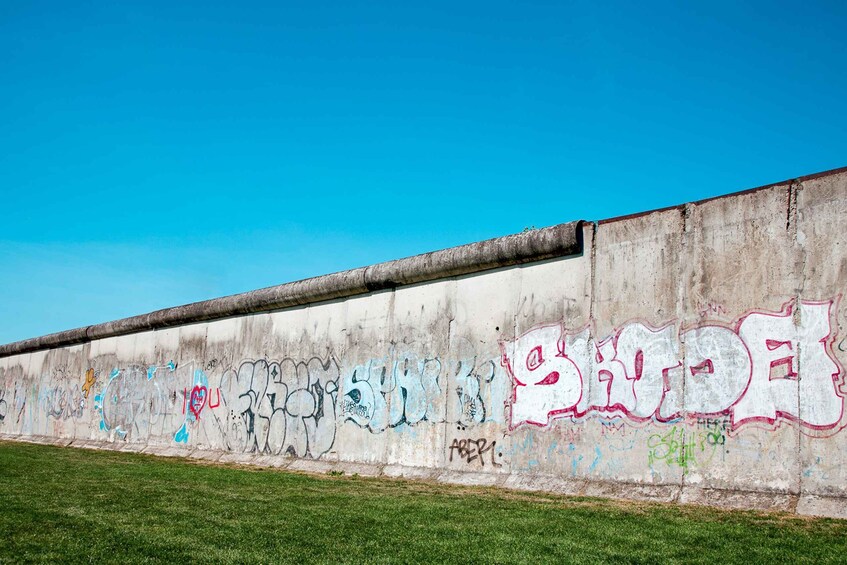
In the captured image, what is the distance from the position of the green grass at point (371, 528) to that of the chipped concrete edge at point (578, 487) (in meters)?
0.36

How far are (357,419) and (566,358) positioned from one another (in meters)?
4.23

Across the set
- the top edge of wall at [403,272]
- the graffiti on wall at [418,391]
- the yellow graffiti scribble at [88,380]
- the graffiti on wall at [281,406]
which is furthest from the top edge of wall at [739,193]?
the yellow graffiti scribble at [88,380]

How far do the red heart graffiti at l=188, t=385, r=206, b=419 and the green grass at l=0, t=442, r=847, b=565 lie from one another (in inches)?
267

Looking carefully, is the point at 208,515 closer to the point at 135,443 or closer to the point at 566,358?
the point at 566,358

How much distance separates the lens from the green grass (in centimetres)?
520

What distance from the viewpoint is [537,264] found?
10.4 metres

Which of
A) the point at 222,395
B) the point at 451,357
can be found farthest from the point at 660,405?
the point at 222,395

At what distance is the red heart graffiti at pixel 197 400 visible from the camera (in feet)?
53.7

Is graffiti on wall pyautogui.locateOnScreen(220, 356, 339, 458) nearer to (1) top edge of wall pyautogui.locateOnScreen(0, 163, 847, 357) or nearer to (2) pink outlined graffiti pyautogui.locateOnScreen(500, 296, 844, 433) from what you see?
(1) top edge of wall pyautogui.locateOnScreen(0, 163, 847, 357)

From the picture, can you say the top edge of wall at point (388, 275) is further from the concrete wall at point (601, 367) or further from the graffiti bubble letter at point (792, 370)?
the graffiti bubble letter at point (792, 370)

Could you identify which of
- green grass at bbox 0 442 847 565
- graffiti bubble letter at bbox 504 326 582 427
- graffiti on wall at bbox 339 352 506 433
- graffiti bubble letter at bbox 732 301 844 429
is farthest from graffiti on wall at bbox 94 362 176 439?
graffiti bubble letter at bbox 732 301 844 429

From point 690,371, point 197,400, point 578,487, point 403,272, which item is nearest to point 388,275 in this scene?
point 403,272

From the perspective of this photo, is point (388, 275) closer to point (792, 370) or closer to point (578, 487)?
point (578, 487)

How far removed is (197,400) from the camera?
16.5 m
